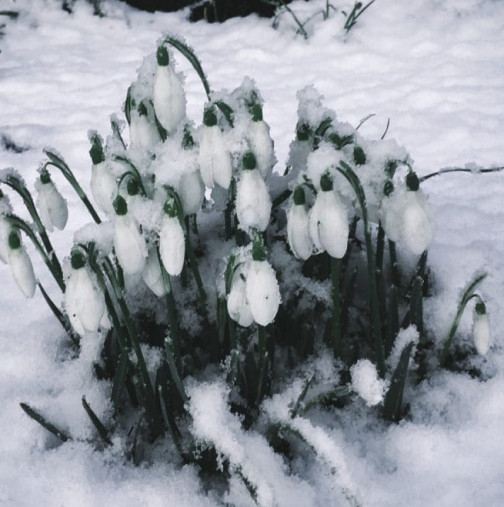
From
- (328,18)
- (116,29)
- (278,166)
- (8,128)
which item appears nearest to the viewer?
(278,166)

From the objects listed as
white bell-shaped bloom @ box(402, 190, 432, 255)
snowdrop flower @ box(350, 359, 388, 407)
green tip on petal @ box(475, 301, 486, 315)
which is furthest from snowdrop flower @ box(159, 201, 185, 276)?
green tip on petal @ box(475, 301, 486, 315)

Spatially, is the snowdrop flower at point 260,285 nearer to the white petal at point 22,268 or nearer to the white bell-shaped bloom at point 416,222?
the white bell-shaped bloom at point 416,222

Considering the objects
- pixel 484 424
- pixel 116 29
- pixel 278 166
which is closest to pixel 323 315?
pixel 484 424

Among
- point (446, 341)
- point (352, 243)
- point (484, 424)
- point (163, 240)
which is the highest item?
point (163, 240)

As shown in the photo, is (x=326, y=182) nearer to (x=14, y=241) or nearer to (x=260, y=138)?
(x=260, y=138)

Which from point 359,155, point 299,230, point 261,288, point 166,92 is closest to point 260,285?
point 261,288

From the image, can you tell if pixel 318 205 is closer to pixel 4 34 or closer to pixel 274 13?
pixel 274 13

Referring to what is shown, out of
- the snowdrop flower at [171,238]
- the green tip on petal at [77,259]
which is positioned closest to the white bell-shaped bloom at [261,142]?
the snowdrop flower at [171,238]
